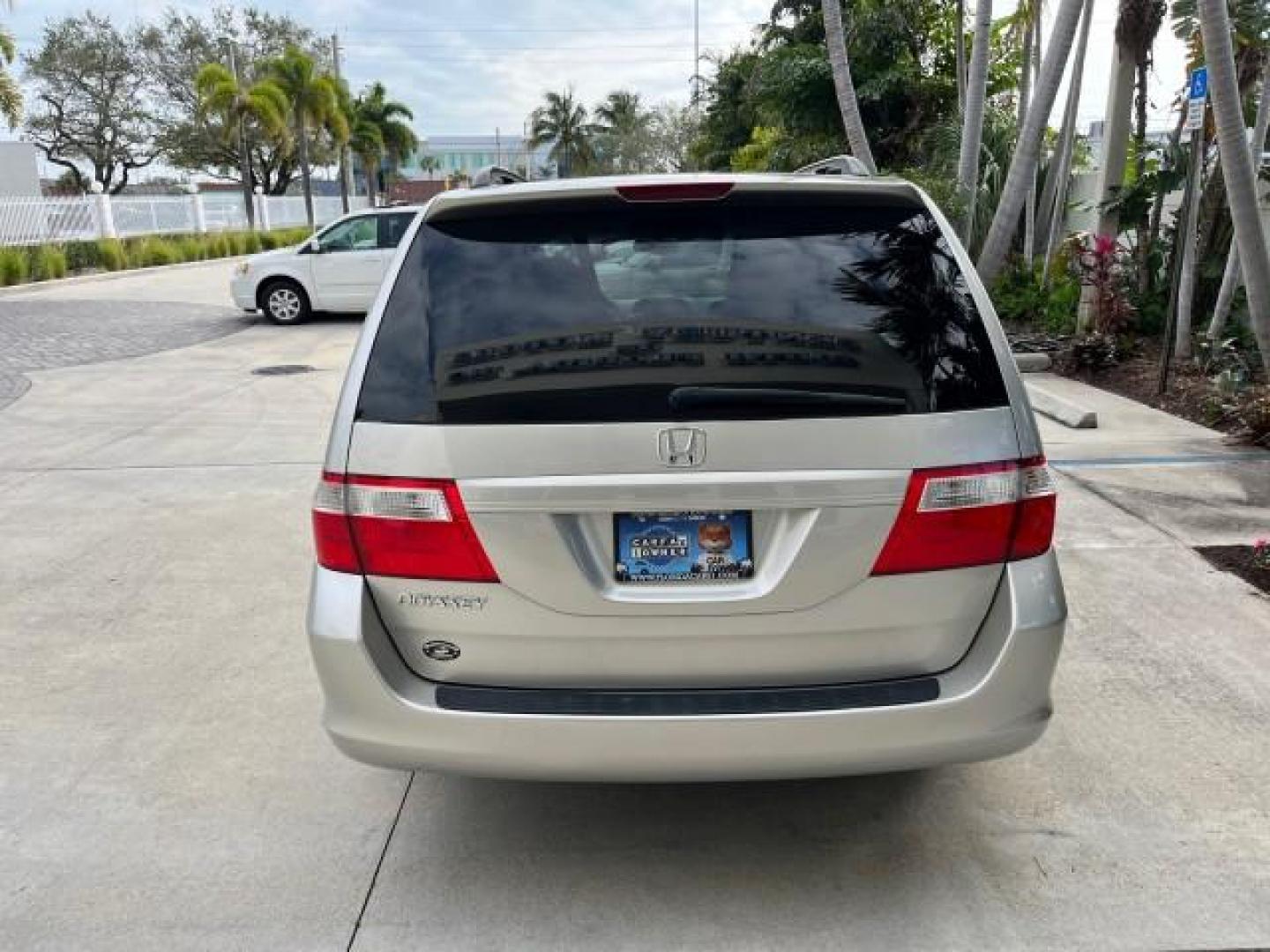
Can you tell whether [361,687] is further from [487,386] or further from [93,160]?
[93,160]

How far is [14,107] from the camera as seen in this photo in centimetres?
1980

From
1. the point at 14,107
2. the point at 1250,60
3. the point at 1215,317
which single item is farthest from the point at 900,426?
the point at 14,107

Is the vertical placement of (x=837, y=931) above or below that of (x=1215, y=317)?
below

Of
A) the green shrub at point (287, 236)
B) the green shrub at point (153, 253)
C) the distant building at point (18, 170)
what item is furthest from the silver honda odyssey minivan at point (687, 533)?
the green shrub at point (287, 236)

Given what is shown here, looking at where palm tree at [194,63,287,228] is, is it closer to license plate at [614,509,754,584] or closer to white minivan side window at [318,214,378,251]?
white minivan side window at [318,214,378,251]

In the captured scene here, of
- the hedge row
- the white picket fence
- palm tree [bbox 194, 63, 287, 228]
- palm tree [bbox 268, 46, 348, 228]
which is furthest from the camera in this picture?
palm tree [bbox 268, 46, 348, 228]

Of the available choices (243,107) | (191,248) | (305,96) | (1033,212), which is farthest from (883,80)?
(305,96)

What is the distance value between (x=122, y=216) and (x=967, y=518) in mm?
29551

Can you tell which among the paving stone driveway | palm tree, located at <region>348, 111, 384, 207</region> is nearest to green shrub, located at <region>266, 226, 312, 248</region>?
palm tree, located at <region>348, 111, 384, 207</region>

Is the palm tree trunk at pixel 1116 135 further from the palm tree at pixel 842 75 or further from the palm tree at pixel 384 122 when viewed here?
the palm tree at pixel 384 122

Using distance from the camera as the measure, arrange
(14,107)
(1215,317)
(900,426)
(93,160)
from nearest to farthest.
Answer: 1. (900,426)
2. (1215,317)
3. (14,107)
4. (93,160)

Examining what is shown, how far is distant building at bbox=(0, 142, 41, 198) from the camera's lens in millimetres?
27422

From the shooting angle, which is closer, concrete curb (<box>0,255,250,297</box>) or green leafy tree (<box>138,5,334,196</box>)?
concrete curb (<box>0,255,250,297</box>)

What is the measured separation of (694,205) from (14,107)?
21.7 metres
